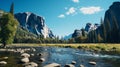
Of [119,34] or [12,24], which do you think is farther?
[119,34]

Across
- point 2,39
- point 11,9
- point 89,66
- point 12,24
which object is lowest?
point 89,66

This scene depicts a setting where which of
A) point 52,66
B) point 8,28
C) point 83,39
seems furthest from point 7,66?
point 83,39

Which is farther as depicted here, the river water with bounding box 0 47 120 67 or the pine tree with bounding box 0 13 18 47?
the pine tree with bounding box 0 13 18 47

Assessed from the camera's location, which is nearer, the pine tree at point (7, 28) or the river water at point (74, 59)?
the river water at point (74, 59)

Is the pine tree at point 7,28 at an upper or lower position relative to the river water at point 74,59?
upper

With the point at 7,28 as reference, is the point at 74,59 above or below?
below

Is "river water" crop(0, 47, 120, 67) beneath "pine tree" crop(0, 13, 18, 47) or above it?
beneath

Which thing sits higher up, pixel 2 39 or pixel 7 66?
pixel 2 39

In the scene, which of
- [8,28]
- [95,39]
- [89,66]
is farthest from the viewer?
[95,39]

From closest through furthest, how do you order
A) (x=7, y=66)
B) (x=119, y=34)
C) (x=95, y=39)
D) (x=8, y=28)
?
(x=7, y=66), (x=8, y=28), (x=119, y=34), (x=95, y=39)

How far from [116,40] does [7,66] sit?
107476 millimetres

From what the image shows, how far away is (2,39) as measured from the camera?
2840 inches

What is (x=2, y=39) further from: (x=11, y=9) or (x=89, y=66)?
(x=11, y=9)

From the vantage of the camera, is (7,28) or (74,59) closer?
(74,59)
